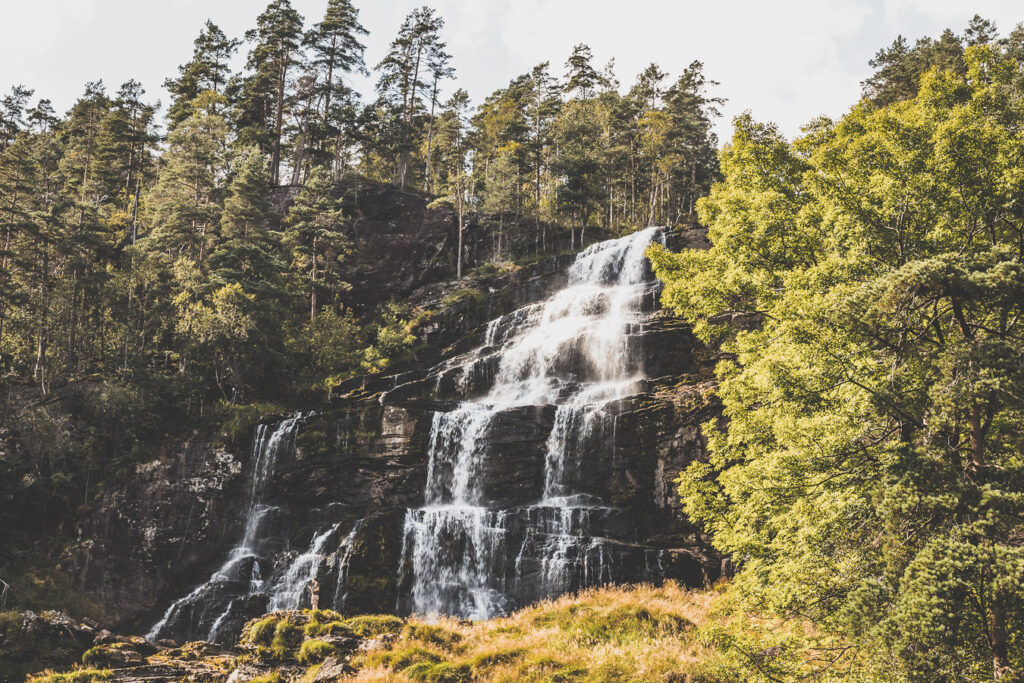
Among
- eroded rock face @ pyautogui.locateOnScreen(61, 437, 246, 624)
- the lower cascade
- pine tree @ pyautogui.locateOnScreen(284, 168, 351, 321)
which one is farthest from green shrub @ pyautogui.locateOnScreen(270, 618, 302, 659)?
pine tree @ pyautogui.locateOnScreen(284, 168, 351, 321)

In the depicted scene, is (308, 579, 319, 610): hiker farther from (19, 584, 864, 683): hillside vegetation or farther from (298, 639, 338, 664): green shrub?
(298, 639, 338, 664): green shrub

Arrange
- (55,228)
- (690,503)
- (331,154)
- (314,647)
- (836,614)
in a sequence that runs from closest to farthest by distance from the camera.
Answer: (836,614) → (690,503) → (314,647) → (55,228) → (331,154)

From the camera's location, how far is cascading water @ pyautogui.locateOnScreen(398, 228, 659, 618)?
2198 cm

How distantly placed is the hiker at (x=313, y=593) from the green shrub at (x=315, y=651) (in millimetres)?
8059

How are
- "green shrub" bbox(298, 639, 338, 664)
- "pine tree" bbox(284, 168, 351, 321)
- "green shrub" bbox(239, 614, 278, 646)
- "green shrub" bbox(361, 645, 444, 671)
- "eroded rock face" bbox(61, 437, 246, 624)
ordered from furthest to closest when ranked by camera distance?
"pine tree" bbox(284, 168, 351, 321), "eroded rock face" bbox(61, 437, 246, 624), "green shrub" bbox(239, 614, 278, 646), "green shrub" bbox(298, 639, 338, 664), "green shrub" bbox(361, 645, 444, 671)

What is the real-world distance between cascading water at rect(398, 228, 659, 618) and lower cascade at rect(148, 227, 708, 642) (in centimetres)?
6

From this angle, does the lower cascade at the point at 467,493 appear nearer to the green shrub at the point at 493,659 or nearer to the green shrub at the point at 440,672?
the green shrub at the point at 493,659

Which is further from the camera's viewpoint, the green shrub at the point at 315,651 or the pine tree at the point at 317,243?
the pine tree at the point at 317,243

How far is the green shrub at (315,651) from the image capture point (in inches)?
594

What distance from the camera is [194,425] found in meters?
32.7

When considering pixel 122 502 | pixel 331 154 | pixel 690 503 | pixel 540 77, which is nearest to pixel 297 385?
pixel 122 502

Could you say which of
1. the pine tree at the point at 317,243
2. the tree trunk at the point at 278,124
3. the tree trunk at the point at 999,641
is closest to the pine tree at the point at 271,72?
the tree trunk at the point at 278,124

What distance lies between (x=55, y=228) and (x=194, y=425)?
16.0m

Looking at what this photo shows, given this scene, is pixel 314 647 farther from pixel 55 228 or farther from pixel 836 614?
pixel 55 228
